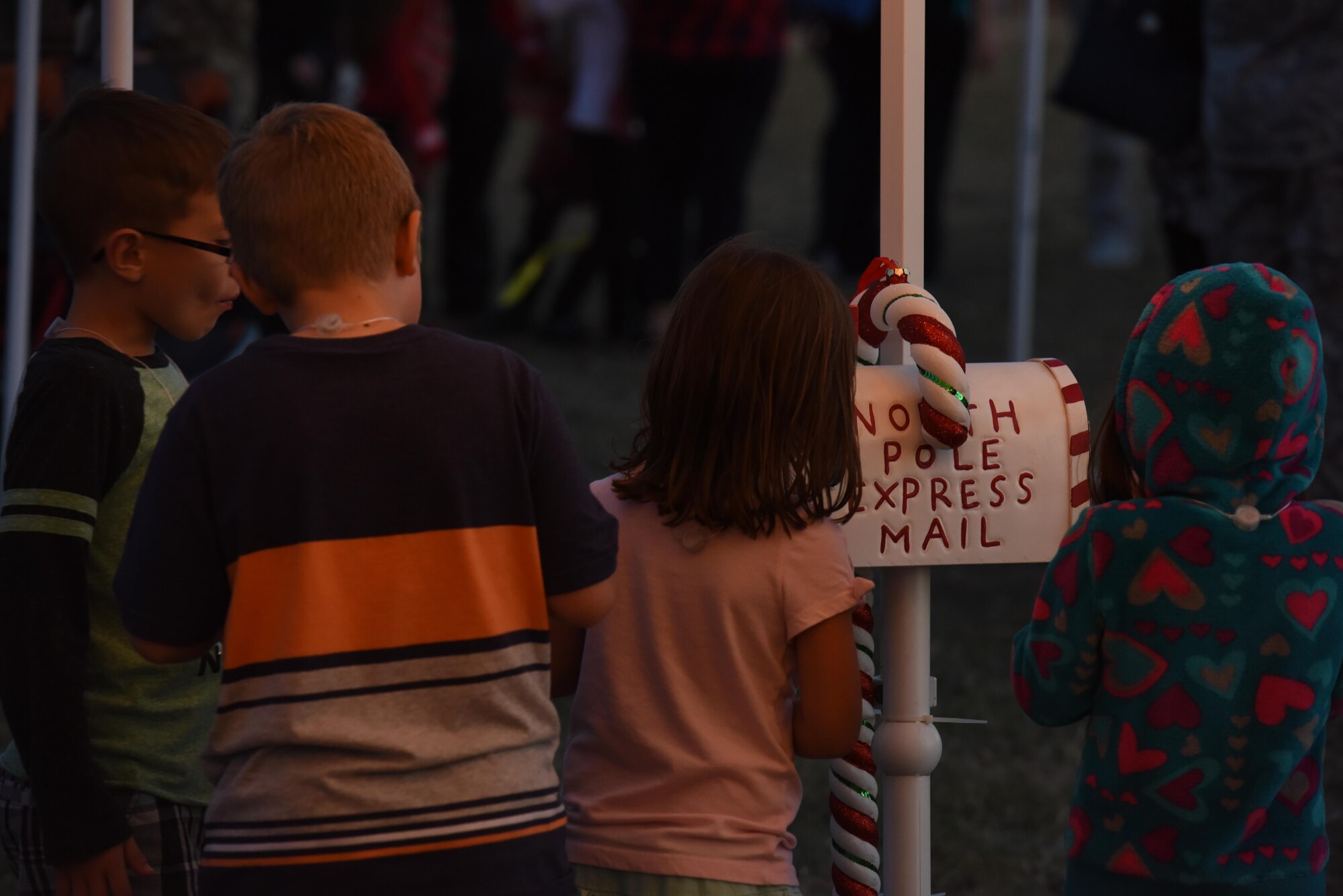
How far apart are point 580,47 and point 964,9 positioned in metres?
1.69

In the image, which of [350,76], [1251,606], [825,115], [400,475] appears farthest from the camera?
[825,115]

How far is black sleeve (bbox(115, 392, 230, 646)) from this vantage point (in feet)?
4.57

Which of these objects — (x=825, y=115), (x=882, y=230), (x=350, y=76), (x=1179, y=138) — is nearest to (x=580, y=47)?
(x=350, y=76)

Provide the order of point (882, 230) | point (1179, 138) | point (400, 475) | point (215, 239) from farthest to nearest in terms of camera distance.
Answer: point (1179, 138) → point (882, 230) → point (215, 239) → point (400, 475)

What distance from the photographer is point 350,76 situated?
22.3 feet

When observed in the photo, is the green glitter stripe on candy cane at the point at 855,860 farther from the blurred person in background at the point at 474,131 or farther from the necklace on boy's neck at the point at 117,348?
the blurred person in background at the point at 474,131

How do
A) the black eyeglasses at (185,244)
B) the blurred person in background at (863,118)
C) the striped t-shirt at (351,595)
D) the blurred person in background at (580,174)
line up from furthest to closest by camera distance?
the blurred person in background at (863,118) → the blurred person in background at (580,174) → the black eyeglasses at (185,244) → the striped t-shirt at (351,595)

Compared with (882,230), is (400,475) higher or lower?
lower

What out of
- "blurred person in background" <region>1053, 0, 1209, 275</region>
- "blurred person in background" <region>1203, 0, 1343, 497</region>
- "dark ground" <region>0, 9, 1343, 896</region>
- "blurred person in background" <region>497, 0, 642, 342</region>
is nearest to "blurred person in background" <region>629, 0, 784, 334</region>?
"blurred person in background" <region>497, 0, 642, 342</region>

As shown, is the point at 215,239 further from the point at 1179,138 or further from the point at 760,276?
the point at 1179,138

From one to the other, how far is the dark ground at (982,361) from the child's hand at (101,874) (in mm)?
628

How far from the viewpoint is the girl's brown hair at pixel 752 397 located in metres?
1.60

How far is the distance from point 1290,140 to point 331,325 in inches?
105

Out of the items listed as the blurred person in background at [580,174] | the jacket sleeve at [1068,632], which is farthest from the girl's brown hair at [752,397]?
the blurred person in background at [580,174]
